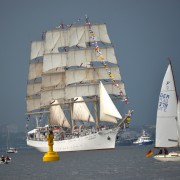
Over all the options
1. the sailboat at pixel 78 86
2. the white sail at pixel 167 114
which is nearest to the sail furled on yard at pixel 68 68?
the sailboat at pixel 78 86

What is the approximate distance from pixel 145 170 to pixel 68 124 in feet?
252

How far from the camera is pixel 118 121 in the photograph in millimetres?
141875

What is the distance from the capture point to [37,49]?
161m

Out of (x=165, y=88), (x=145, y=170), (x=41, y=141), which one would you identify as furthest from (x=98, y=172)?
(x=41, y=141)

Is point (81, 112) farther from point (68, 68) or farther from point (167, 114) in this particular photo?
point (167, 114)

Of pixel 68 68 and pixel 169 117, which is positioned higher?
pixel 68 68

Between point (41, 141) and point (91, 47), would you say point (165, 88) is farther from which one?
point (41, 141)

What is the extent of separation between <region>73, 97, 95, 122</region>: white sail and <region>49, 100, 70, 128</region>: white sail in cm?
290

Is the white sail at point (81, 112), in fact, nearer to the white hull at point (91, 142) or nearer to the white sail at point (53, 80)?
the white hull at point (91, 142)

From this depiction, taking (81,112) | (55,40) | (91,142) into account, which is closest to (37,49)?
(55,40)

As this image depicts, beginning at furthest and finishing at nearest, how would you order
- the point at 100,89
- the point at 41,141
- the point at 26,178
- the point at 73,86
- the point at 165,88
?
1. the point at 41,141
2. the point at 73,86
3. the point at 100,89
4. the point at 165,88
5. the point at 26,178

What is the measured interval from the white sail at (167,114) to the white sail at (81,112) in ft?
221

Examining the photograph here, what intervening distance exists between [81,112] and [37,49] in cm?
2214

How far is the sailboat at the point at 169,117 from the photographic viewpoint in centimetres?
7700
